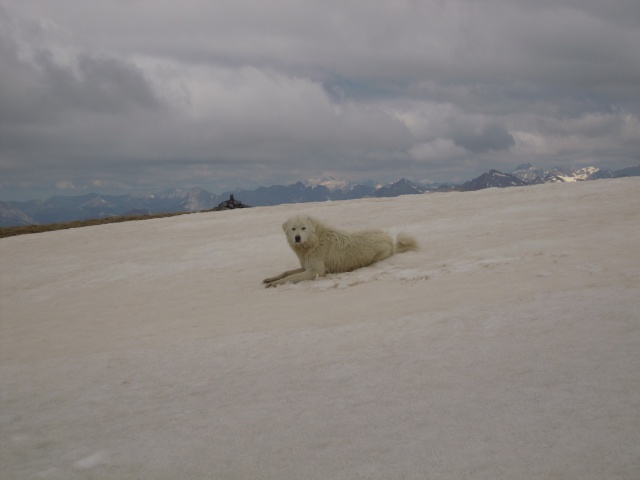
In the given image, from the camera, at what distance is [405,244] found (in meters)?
11.5

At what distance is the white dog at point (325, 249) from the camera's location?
10.1 m

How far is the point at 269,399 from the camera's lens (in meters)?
4.02

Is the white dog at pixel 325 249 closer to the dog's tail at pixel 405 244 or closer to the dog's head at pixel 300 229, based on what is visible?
the dog's head at pixel 300 229

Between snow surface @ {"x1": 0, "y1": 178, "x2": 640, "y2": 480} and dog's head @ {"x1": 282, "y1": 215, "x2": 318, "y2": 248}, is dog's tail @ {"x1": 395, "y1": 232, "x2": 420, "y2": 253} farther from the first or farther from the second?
dog's head @ {"x1": 282, "y1": 215, "x2": 318, "y2": 248}

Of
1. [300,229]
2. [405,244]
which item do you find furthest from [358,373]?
[405,244]

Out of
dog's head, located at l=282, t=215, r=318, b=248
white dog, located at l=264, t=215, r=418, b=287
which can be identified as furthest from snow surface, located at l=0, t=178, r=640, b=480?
dog's head, located at l=282, t=215, r=318, b=248

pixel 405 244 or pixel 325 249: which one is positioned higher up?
pixel 325 249

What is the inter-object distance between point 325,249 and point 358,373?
6078 mm

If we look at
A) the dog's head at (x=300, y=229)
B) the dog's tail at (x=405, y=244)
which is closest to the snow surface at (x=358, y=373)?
the dog's tail at (x=405, y=244)

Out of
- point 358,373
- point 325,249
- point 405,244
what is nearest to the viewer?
Answer: point 358,373

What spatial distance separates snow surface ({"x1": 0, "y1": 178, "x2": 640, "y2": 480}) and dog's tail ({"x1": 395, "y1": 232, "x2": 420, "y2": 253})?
2.68ft

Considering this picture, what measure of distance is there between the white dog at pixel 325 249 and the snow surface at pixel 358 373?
37 cm

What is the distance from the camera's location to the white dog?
10.1 metres

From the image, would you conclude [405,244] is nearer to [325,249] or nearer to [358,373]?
[325,249]
